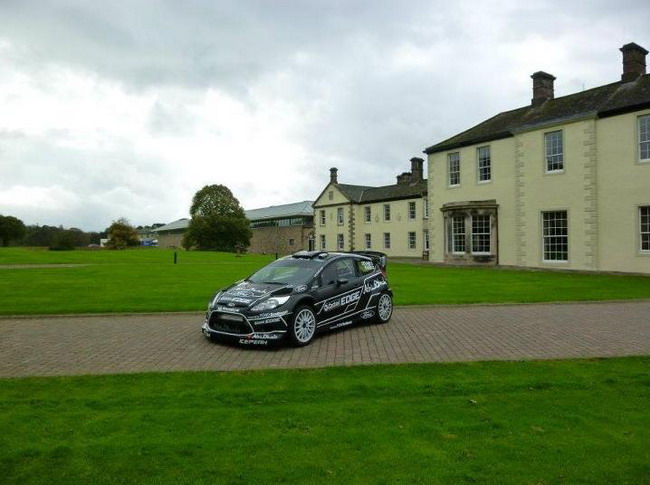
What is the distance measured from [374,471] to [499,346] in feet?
17.8

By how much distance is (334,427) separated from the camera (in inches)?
196

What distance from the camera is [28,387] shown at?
6398 mm

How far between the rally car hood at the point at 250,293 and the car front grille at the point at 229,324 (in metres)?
0.24

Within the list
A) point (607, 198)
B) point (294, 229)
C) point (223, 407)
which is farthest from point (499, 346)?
point (294, 229)

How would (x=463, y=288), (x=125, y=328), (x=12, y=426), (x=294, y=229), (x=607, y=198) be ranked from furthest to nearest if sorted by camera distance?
(x=294, y=229) < (x=607, y=198) < (x=463, y=288) < (x=125, y=328) < (x=12, y=426)

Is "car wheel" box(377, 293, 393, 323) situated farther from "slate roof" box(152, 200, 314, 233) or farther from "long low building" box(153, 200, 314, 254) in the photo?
"slate roof" box(152, 200, 314, 233)

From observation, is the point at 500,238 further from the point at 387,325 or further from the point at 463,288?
the point at 387,325

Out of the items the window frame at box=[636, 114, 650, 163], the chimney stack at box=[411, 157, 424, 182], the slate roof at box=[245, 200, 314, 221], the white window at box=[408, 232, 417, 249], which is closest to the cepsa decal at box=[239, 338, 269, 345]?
the window frame at box=[636, 114, 650, 163]

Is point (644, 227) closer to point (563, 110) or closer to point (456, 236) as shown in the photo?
point (563, 110)

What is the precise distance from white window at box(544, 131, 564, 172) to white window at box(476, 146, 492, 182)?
13.1ft

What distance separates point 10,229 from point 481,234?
74.1 metres

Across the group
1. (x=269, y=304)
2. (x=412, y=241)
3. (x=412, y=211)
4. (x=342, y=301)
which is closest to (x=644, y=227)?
(x=342, y=301)

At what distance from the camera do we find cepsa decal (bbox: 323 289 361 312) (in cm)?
995

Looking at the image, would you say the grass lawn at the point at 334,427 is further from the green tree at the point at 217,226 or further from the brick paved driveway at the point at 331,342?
the green tree at the point at 217,226
